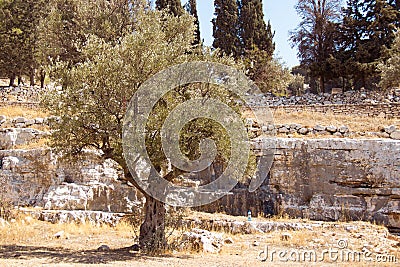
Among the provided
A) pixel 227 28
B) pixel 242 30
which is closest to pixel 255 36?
pixel 242 30

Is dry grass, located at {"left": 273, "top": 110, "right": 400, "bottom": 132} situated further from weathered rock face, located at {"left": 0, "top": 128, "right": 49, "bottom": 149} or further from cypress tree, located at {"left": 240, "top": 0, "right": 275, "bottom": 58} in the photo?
cypress tree, located at {"left": 240, "top": 0, "right": 275, "bottom": 58}

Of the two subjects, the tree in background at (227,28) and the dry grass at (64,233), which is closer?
the dry grass at (64,233)

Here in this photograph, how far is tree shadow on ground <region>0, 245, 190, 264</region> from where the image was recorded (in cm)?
969

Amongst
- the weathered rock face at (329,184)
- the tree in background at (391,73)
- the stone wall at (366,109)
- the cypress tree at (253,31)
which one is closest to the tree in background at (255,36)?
the cypress tree at (253,31)

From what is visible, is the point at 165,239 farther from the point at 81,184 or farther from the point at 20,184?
the point at 20,184

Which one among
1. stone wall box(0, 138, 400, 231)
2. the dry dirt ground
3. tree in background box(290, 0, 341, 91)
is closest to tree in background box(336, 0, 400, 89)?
tree in background box(290, 0, 341, 91)

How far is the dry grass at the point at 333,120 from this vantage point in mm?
20364

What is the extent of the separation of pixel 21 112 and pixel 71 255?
15.0 m

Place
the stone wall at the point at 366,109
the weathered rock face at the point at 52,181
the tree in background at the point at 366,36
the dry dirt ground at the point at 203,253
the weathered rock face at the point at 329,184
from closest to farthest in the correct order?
the dry dirt ground at the point at 203,253 → the weathered rock face at the point at 329,184 → the weathered rock face at the point at 52,181 → the stone wall at the point at 366,109 → the tree in background at the point at 366,36

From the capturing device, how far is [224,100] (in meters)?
11.0

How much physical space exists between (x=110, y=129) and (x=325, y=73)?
2791cm

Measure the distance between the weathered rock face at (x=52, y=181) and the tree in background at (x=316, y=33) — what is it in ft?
78.2

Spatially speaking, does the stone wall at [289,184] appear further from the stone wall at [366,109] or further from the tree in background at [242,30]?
the tree in background at [242,30]

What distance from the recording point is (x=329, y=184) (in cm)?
1669
